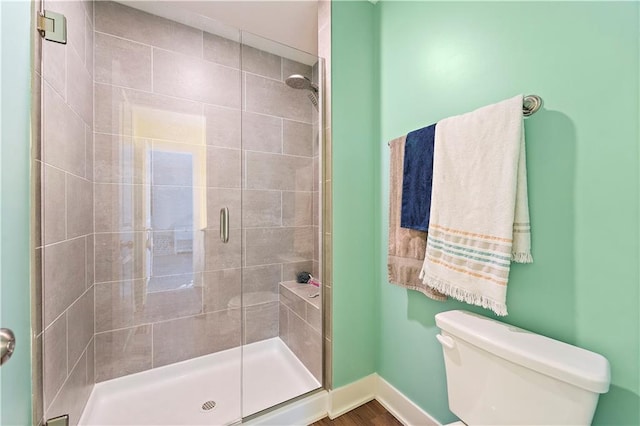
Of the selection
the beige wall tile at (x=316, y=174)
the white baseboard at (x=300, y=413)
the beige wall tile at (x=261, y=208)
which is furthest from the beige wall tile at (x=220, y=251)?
the white baseboard at (x=300, y=413)

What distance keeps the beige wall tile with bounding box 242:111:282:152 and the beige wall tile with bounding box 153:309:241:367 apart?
1.14 m

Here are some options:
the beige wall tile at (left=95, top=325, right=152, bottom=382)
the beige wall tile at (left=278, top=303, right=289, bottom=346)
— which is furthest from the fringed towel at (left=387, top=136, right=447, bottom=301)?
the beige wall tile at (left=95, top=325, right=152, bottom=382)

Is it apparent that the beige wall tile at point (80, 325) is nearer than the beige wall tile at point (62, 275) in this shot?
No

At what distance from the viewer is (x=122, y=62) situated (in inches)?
58.1

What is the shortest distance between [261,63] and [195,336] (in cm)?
185

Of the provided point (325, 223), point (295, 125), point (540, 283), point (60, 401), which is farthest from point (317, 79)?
point (60, 401)

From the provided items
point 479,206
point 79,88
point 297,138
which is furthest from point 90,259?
point 479,206

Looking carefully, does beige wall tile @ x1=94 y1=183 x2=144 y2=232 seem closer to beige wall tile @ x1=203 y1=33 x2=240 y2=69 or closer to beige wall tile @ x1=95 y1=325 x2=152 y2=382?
beige wall tile @ x1=95 y1=325 x2=152 y2=382

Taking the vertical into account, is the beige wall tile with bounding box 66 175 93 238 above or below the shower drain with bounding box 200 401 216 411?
above

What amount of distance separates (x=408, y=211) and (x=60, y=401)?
1644 mm

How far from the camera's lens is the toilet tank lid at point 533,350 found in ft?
2.02

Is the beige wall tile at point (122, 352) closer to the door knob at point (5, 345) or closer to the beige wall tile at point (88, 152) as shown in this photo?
the beige wall tile at point (88, 152)

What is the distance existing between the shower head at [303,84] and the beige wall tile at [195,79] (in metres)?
0.39

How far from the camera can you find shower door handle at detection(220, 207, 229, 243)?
1688 millimetres
